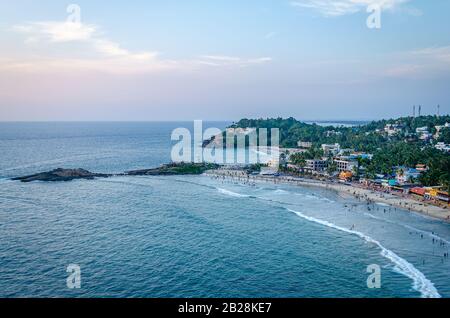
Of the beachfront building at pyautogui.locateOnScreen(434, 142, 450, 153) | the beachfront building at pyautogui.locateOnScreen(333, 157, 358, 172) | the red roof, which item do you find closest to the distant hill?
the beachfront building at pyautogui.locateOnScreen(434, 142, 450, 153)

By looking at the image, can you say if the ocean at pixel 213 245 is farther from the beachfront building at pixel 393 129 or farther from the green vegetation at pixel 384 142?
the beachfront building at pixel 393 129

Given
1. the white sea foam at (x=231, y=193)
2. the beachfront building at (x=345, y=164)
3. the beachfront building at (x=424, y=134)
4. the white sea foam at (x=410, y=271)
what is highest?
the beachfront building at (x=424, y=134)

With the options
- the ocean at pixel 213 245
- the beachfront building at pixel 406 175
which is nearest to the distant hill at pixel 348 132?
the beachfront building at pixel 406 175

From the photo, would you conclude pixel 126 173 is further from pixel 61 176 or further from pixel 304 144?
pixel 304 144

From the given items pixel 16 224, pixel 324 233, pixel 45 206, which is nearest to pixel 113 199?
pixel 45 206

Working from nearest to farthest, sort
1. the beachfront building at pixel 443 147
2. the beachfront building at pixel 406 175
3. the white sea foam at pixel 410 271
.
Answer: the white sea foam at pixel 410 271 < the beachfront building at pixel 406 175 < the beachfront building at pixel 443 147
